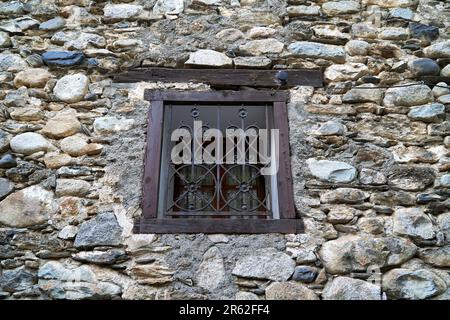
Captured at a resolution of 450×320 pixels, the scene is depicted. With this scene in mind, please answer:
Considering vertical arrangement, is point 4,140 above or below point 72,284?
above

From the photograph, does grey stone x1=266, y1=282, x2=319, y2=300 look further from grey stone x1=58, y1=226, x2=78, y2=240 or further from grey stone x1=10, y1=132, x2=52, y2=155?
grey stone x1=10, y1=132, x2=52, y2=155

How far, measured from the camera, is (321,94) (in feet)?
9.34

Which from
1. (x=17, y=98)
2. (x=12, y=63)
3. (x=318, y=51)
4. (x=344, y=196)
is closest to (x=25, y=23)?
(x=12, y=63)

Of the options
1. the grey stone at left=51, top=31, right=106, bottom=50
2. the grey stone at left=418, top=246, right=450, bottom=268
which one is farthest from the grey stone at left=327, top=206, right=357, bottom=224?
the grey stone at left=51, top=31, right=106, bottom=50

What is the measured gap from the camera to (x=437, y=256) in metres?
2.36

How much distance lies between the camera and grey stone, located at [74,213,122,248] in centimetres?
239

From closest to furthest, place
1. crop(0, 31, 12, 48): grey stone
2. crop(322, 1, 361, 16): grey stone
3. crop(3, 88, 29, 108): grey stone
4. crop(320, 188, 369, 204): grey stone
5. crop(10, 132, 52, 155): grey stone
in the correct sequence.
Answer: crop(320, 188, 369, 204): grey stone → crop(10, 132, 52, 155): grey stone → crop(3, 88, 29, 108): grey stone → crop(0, 31, 12, 48): grey stone → crop(322, 1, 361, 16): grey stone

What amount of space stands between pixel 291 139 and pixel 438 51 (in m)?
1.24

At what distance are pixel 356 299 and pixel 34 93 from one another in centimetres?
231

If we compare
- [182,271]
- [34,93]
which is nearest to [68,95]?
A: [34,93]

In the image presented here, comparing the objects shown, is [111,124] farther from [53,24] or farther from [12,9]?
[12,9]

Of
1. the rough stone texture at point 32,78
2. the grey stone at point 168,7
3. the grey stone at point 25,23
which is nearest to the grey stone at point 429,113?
the grey stone at point 168,7

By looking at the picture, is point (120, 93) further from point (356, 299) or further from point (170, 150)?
point (356, 299)

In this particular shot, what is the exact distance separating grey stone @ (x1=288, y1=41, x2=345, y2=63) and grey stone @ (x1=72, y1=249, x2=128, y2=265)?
68.3 inches
